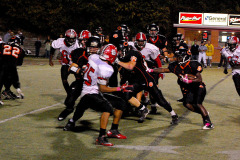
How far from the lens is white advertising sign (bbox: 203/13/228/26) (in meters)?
39.3

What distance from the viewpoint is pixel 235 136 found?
25.6 ft

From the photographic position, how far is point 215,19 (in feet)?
129

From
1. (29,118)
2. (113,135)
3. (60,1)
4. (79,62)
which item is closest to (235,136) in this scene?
(113,135)

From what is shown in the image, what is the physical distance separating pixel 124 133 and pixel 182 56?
6.37 ft

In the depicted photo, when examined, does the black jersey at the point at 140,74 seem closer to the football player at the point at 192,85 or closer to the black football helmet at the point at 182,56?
the football player at the point at 192,85

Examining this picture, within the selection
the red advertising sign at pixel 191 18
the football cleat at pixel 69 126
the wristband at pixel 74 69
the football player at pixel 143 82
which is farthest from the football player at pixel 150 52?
the red advertising sign at pixel 191 18

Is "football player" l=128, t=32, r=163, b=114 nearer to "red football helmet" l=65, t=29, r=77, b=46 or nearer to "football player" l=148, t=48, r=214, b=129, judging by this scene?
"football player" l=148, t=48, r=214, b=129

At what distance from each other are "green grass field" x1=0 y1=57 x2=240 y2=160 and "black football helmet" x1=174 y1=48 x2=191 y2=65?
1.31m

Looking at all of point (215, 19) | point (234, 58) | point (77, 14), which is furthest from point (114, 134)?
point (77, 14)

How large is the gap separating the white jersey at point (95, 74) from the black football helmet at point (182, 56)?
2.02 m

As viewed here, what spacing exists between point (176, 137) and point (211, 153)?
117cm

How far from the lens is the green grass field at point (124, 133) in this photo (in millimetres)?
6379

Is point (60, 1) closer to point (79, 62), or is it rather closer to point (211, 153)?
point (79, 62)

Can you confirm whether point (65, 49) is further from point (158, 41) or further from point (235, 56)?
point (235, 56)
